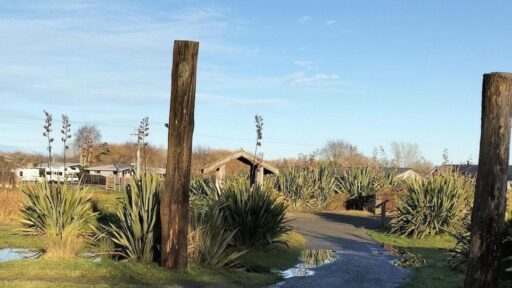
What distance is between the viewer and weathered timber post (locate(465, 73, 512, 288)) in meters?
7.55

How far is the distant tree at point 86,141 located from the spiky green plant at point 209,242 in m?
72.6

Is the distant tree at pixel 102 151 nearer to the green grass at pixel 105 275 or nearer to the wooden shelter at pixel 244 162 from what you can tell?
the wooden shelter at pixel 244 162

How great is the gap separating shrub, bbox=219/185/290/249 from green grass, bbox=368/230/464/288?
3.79 metres

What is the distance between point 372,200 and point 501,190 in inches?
1013

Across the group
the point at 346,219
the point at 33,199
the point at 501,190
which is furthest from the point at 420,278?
the point at 346,219

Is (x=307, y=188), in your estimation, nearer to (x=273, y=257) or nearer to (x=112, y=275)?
(x=273, y=257)

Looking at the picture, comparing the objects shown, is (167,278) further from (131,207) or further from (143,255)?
(131,207)

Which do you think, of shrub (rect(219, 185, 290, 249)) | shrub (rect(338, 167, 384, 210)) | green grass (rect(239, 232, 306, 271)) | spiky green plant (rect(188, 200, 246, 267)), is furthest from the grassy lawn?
shrub (rect(338, 167, 384, 210))

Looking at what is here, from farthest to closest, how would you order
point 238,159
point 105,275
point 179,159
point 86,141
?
1. point 86,141
2. point 238,159
3. point 179,159
4. point 105,275

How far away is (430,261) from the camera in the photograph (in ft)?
47.9

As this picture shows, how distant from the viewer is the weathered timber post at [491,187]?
7551 mm

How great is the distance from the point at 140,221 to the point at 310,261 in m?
4.61

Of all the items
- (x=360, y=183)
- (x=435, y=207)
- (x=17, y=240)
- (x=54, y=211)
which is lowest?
(x=17, y=240)

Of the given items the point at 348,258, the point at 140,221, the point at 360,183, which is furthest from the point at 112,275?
the point at 360,183
